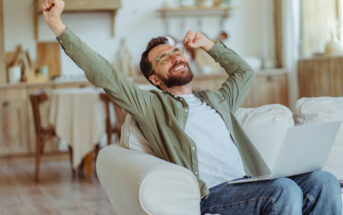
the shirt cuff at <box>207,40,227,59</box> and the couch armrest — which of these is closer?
the couch armrest

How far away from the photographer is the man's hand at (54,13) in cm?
189

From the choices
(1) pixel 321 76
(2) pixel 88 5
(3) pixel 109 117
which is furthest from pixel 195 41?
(2) pixel 88 5

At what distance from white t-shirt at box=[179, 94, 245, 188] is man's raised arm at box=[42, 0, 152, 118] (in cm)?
21

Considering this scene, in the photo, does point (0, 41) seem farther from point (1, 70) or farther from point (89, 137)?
point (89, 137)

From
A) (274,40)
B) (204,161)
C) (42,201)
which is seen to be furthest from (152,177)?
(274,40)

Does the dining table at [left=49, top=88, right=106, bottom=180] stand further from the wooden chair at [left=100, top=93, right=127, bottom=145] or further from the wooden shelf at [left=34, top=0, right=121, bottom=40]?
the wooden shelf at [left=34, top=0, right=121, bottom=40]

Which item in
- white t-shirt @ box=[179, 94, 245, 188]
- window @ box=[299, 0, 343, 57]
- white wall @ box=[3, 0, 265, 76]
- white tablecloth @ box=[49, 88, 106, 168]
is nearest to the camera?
white t-shirt @ box=[179, 94, 245, 188]

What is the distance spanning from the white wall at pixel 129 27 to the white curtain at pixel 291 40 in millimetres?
567

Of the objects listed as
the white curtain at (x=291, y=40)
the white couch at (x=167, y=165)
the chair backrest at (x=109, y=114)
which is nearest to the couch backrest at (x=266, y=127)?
the white couch at (x=167, y=165)

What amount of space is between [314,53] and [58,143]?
10.3 feet

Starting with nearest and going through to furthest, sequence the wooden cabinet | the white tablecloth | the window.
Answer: the white tablecloth, the wooden cabinet, the window

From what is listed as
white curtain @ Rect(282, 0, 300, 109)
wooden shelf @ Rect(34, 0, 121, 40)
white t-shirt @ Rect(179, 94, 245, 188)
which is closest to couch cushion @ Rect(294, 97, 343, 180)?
white t-shirt @ Rect(179, 94, 245, 188)

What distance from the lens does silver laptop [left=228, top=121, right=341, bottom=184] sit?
5.89 ft

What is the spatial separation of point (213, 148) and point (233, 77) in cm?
47
